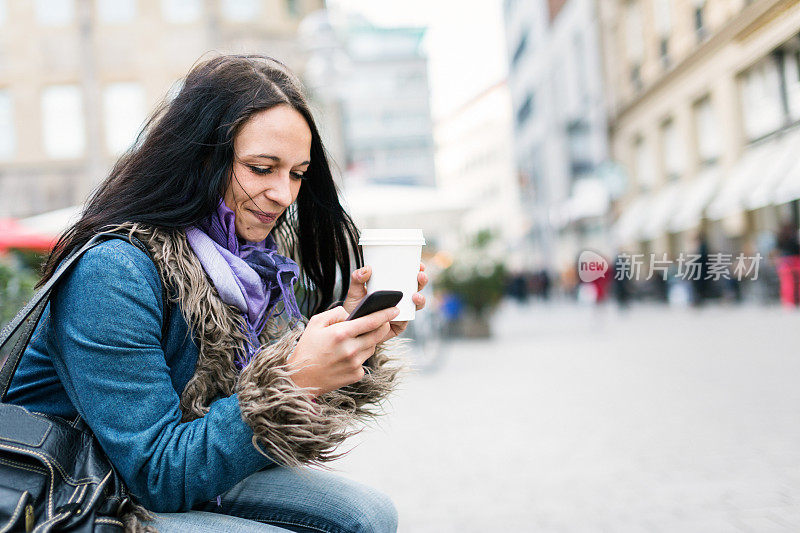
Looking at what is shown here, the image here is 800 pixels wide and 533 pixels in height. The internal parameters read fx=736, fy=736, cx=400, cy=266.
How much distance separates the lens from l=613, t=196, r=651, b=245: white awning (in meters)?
3.06

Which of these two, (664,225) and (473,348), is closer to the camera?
(664,225)

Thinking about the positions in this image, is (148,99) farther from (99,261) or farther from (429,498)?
(99,261)

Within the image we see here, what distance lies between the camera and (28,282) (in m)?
4.64

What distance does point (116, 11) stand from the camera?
57.2ft

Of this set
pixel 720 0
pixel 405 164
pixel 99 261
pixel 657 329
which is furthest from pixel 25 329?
pixel 405 164

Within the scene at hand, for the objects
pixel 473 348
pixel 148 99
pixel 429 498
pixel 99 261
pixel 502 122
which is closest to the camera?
pixel 99 261

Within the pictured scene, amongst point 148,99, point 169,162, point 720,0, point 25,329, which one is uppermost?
point 148,99

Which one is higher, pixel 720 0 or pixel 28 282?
pixel 720 0

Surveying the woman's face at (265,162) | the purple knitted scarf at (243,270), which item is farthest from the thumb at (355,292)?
the woman's face at (265,162)

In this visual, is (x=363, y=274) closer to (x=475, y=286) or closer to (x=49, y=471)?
(x=49, y=471)

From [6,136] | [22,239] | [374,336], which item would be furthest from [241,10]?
[374,336]

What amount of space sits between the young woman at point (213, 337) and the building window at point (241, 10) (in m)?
17.6

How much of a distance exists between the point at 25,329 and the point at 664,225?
237 cm

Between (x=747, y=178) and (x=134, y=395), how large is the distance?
1581 mm
